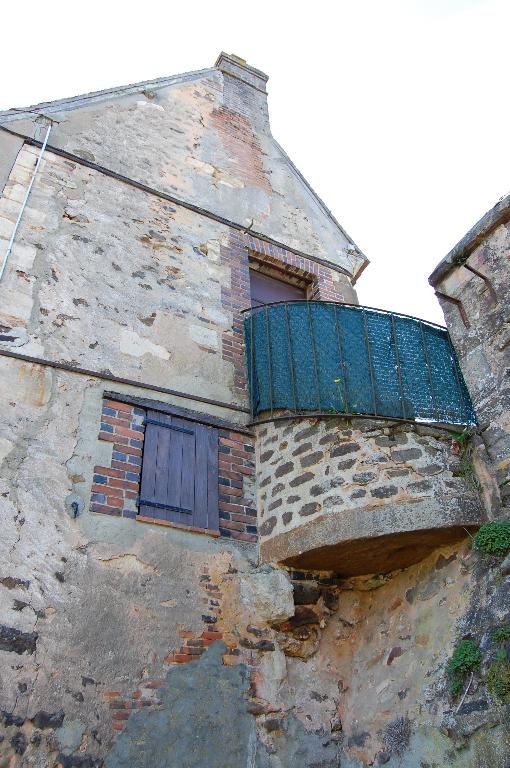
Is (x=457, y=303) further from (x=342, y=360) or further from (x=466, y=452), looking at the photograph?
(x=466, y=452)

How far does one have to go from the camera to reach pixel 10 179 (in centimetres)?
598

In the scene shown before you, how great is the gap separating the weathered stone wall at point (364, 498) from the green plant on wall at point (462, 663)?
799mm

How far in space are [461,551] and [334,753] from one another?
5.72 feet

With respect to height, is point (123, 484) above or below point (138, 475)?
below

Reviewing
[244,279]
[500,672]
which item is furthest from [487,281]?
[500,672]

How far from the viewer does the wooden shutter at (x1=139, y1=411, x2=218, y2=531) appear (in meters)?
4.91

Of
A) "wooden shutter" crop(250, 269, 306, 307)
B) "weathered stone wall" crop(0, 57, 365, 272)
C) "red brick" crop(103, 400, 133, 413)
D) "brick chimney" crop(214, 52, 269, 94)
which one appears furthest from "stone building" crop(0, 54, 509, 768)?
"brick chimney" crop(214, 52, 269, 94)

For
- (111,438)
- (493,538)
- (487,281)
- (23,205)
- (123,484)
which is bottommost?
(493,538)

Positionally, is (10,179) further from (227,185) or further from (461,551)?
(461,551)

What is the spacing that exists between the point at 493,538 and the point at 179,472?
7.99 ft

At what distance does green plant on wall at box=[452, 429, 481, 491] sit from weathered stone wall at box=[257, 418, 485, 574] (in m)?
0.02

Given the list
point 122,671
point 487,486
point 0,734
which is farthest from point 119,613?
point 487,486

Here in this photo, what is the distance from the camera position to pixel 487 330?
5.36 meters

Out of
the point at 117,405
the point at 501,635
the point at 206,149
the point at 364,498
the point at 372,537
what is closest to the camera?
the point at 501,635
